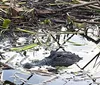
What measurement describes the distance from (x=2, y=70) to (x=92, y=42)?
74 centimetres

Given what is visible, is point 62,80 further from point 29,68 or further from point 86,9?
point 86,9

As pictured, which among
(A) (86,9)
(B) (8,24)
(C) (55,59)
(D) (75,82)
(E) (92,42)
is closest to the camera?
(D) (75,82)

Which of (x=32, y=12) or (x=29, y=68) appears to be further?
(x=32, y=12)

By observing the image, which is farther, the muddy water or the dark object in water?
the dark object in water

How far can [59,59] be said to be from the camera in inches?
100

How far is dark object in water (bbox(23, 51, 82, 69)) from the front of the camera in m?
2.49

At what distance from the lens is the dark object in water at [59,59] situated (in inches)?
98.1

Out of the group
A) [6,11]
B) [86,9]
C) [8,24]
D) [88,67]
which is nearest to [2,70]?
[88,67]

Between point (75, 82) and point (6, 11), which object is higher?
point (6, 11)

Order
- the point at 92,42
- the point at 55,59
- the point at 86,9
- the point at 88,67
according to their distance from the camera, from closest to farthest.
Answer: the point at 88,67, the point at 55,59, the point at 92,42, the point at 86,9

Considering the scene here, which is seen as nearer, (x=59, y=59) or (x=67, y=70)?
(x=67, y=70)

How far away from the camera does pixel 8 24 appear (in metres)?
2.98

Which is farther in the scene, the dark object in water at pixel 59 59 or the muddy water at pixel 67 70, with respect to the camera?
the dark object in water at pixel 59 59

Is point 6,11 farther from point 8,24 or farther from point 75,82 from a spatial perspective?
point 75,82
